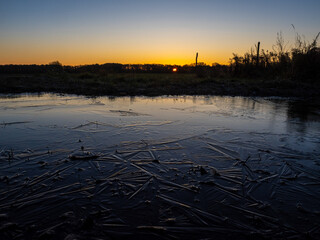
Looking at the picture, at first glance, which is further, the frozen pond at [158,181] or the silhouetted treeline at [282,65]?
the silhouetted treeline at [282,65]

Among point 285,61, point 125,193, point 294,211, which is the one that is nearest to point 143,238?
point 125,193

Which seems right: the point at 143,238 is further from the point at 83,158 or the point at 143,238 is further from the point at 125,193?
the point at 83,158

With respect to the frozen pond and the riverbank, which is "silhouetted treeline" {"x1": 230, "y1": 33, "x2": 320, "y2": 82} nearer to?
the riverbank

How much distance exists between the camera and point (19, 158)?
346 cm

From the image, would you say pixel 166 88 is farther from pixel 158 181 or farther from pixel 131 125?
pixel 158 181

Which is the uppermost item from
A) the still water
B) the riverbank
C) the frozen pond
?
the riverbank

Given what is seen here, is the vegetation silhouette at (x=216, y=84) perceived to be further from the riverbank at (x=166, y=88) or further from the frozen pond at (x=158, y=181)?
the frozen pond at (x=158, y=181)

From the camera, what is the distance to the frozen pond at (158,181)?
6.74 ft

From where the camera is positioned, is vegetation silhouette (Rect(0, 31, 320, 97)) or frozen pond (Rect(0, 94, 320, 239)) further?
vegetation silhouette (Rect(0, 31, 320, 97))

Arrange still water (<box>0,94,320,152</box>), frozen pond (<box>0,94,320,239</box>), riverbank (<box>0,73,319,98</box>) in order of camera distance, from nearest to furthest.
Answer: frozen pond (<box>0,94,320,239</box>) < still water (<box>0,94,320,152</box>) < riverbank (<box>0,73,319,98</box>)

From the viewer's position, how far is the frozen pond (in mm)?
2055

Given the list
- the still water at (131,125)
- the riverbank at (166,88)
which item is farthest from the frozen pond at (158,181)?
the riverbank at (166,88)

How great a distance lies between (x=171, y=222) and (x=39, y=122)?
198 inches

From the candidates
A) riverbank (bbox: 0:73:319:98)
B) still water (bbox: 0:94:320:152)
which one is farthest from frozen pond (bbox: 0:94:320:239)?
riverbank (bbox: 0:73:319:98)
